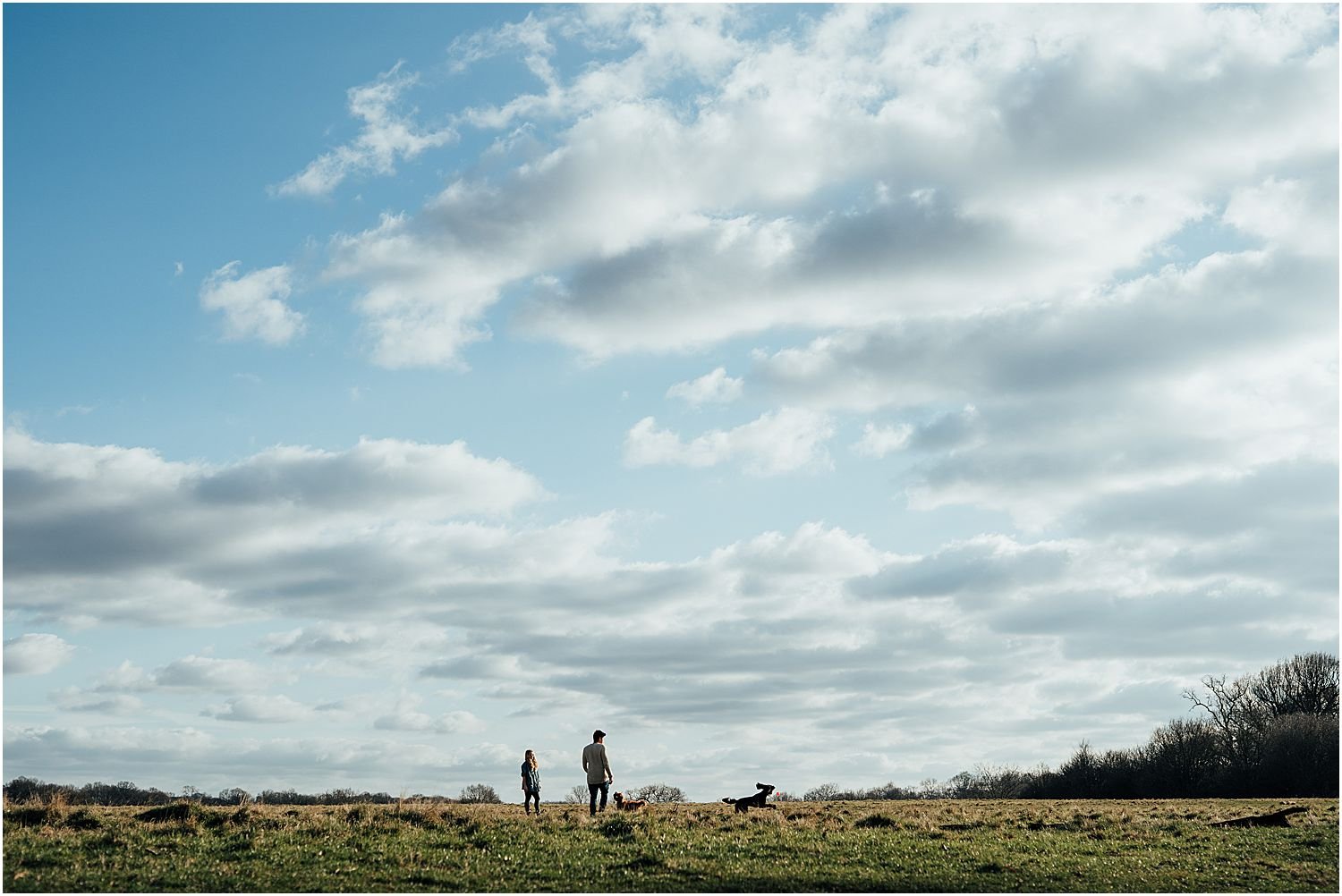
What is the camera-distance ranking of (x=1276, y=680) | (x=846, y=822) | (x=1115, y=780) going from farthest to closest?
(x=1276, y=680) < (x=1115, y=780) < (x=846, y=822)

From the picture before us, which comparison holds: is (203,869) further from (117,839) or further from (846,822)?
(846,822)

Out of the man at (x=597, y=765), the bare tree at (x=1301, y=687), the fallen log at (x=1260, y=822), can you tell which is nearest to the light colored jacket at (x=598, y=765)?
the man at (x=597, y=765)

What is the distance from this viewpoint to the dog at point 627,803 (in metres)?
33.7

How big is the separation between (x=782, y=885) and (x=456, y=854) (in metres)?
7.17

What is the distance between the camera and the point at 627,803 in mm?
33969

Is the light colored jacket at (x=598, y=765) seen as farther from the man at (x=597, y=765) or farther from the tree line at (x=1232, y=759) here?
the tree line at (x=1232, y=759)

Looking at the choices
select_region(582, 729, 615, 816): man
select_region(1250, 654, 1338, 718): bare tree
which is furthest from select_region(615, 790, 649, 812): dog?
select_region(1250, 654, 1338, 718): bare tree

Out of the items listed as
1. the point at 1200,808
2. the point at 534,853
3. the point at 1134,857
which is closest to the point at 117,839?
the point at 534,853

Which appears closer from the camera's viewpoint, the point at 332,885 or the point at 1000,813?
the point at 332,885

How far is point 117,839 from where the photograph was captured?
23969 millimetres

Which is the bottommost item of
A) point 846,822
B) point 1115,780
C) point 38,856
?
point 1115,780

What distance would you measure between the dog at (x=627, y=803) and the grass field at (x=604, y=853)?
1.90 meters

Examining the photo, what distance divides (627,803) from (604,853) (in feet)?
29.6

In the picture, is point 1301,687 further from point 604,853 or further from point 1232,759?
point 604,853
